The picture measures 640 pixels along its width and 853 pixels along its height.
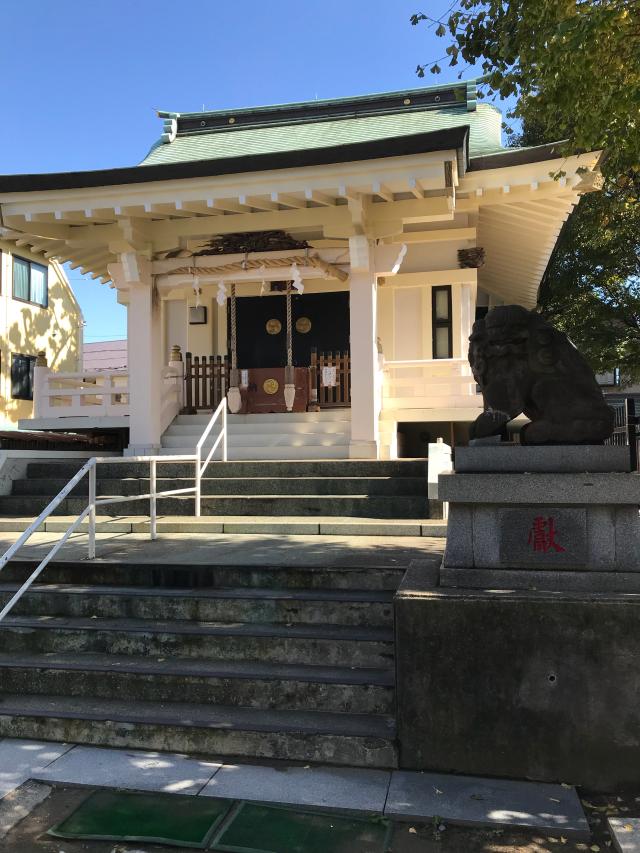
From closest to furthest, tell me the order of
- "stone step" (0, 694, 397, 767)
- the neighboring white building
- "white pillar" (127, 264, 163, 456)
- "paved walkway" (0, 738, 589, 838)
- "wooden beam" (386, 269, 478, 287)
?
"paved walkway" (0, 738, 589, 838)
"stone step" (0, 694, 397, 767)
"white pillar" (127, 264, 163, 456)
"wooden beam" (386, 269, 478, 287)
the neighboring white building

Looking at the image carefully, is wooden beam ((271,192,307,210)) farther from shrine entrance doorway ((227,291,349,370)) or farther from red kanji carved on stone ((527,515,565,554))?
→ red kanji carved on stone ((527,515,565,554))

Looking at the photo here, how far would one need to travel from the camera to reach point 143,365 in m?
10.7

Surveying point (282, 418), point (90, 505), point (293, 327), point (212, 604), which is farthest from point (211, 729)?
point (293, 327)

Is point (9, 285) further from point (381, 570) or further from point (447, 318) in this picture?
point (381, 570)

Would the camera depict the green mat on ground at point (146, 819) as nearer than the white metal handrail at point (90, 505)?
Yes

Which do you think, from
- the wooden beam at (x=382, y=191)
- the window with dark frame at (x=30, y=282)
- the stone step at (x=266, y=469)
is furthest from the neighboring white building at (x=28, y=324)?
the wooden beam at (x=382, y=191)

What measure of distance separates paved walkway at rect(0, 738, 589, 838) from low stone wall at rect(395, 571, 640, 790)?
0.15 metres

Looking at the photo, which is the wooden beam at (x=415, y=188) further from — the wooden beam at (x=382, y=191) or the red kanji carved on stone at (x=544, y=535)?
the red kanji carved on stone at (x=544, y=535)

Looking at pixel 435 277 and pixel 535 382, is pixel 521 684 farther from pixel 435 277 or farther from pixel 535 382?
pixel 435 277

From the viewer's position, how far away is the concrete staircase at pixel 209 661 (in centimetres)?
375

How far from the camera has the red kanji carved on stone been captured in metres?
3.73

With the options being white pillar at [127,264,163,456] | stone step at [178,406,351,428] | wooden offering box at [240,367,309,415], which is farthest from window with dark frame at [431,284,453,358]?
white pillar at [127,264,163,456]

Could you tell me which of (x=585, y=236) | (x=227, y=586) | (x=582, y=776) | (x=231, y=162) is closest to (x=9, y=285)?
(x=231, y=162)

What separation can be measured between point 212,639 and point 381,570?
132 cm
